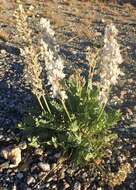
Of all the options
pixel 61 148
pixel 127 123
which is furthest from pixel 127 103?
pixel 61 148

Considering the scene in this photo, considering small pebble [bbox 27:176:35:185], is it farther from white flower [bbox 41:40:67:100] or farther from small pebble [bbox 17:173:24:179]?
white flower [bbox 41:40:67:100]

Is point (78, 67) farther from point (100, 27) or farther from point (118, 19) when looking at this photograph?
point (118, 19)

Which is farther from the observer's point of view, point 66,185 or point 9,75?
point 9,75

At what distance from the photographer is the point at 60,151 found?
796 cm

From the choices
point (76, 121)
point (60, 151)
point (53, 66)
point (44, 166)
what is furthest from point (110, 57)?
point (44, 166)

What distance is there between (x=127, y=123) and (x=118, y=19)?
8860mm

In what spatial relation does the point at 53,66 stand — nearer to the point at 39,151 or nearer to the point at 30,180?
the point at 39,151

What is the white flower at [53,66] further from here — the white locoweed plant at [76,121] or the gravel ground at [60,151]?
the gravel ground at [60,151]

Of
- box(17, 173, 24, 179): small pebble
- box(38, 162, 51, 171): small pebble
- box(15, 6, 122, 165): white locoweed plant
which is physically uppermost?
box(15, 6, 122, 165): white locoweed plant

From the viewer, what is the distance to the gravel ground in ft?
Result: 24.7

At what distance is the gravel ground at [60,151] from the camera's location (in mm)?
7520

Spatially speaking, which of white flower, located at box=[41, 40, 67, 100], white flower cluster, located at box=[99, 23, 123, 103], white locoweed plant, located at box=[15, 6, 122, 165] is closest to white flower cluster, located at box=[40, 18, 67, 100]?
white flower, located at box=[41, 40, 67, 100]

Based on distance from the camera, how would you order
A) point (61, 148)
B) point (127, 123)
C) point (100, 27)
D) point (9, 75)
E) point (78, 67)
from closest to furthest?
point (61, 148), point (127, 123), point (9, 75), point (78, 67), point (100, 27)

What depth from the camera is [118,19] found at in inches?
671
